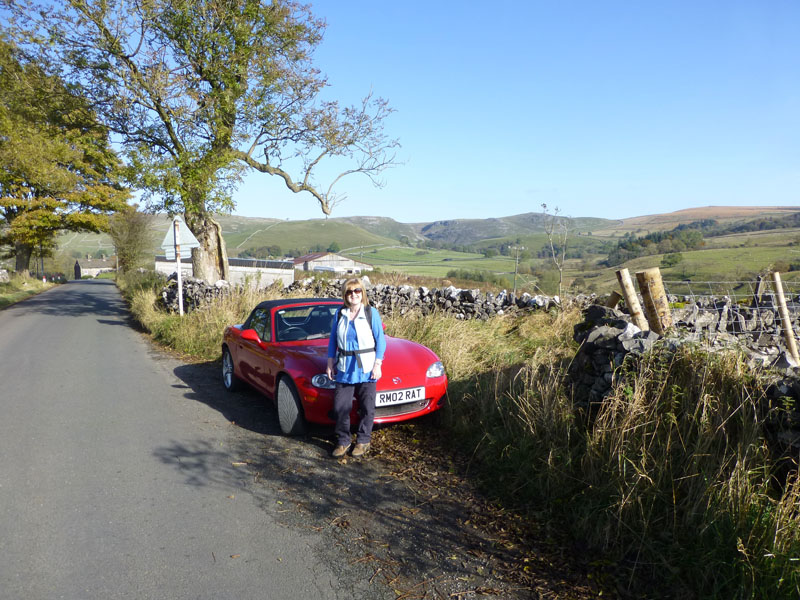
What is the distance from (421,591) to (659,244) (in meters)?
28.4

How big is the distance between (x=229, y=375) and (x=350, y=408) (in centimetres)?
354

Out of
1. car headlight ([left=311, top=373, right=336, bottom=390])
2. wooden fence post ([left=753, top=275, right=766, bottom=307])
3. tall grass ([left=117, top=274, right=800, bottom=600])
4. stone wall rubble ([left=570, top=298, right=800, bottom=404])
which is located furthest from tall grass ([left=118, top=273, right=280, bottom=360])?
wooden fence post ([left=753, top=275, right=766, bottom=307])

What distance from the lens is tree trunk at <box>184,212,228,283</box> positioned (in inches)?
713

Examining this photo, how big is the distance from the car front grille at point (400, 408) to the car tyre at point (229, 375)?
10.5ft

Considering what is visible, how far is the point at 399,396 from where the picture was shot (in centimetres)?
535

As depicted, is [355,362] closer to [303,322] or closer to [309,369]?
[309,369]

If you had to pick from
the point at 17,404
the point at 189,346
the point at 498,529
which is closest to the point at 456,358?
the point at 498,529

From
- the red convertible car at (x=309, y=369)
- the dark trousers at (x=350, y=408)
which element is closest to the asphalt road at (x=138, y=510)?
the dark trousers at (x=350, y=408)

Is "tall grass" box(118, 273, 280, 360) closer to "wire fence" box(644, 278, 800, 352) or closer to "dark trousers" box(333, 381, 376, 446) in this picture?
"dark trousers" box(333, 381, 376, 446)

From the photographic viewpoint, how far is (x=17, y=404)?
696 cm

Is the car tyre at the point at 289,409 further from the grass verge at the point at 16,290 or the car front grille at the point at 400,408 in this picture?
the grass verge at the point at 16,290

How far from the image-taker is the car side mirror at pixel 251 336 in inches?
259

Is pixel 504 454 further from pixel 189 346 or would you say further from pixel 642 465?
pixel 189 346

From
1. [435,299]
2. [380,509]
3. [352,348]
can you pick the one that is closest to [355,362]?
[352,348]
